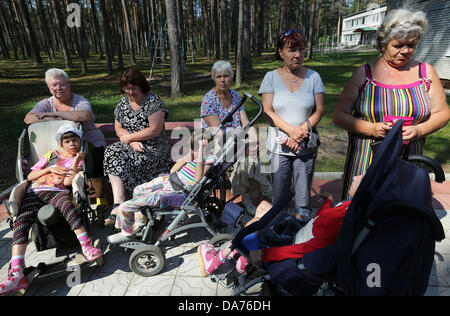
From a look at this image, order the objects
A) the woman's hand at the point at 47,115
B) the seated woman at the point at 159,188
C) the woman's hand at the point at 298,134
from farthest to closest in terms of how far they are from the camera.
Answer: the woman's hand at the point at 47,115 < the seated woman at the point at 159,188 < the woman's hand at the point at 298,134

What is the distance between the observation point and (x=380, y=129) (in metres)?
2.23

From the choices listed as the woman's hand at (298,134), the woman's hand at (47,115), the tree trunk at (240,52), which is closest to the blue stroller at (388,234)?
the woman's hand at (298,134)

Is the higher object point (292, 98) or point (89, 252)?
point (292, 98)

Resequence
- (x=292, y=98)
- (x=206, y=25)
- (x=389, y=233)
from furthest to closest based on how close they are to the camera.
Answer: (x=206, y=25) < (x=292, y=98) < (x=389, y=233)

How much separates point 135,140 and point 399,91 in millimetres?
2757

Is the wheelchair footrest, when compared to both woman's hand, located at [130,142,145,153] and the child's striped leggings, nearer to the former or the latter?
the child's striped leggings

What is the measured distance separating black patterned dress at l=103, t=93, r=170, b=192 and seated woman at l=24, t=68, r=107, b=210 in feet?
1.77

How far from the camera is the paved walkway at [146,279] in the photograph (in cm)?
253

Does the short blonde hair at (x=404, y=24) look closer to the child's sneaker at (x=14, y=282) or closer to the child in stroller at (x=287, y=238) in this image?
the child in stroller at (x=287, y=238)

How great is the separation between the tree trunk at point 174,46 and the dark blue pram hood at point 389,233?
983 cm

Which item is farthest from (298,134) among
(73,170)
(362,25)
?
(362,25)

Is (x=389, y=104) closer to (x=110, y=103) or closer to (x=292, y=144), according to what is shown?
(x=292, y=144)

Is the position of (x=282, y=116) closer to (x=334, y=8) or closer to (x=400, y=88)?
(x=400, y=88)
